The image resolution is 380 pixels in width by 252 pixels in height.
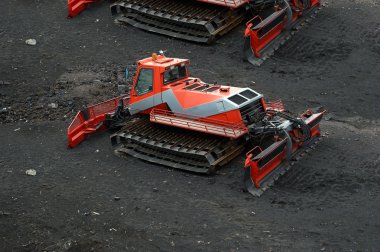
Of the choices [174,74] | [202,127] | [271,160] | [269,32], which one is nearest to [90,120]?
[174,74]

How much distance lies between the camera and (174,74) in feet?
66.9

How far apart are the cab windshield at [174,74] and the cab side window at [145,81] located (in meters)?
0.36

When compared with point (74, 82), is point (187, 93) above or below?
above

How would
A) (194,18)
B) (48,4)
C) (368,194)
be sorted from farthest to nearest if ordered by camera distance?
(48,4) < (194,18) < (368,194)

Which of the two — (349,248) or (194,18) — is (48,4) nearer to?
(194,18)

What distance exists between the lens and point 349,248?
51.5ft

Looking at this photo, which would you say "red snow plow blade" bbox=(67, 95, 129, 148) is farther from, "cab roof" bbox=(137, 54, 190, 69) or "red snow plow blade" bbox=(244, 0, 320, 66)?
"red snow plow blade" bbox=(244, 0, 320, 66)

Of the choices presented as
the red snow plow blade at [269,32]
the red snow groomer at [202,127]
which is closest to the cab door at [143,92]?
the red snow groomer at [202,127]

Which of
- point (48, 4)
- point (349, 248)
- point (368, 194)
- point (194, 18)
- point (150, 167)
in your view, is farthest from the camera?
point (48, 4)

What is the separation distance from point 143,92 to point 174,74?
2.75 feet

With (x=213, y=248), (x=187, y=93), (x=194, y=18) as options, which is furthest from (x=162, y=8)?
(x=213, y=248)

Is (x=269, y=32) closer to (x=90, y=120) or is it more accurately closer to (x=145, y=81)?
(x=145, y=81)

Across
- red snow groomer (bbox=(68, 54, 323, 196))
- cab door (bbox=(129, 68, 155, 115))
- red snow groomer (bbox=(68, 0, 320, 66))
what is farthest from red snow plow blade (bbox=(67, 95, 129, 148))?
red snow groomer (bbox=(68, 0, 320, 66))

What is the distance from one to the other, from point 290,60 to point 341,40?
1854 mm
